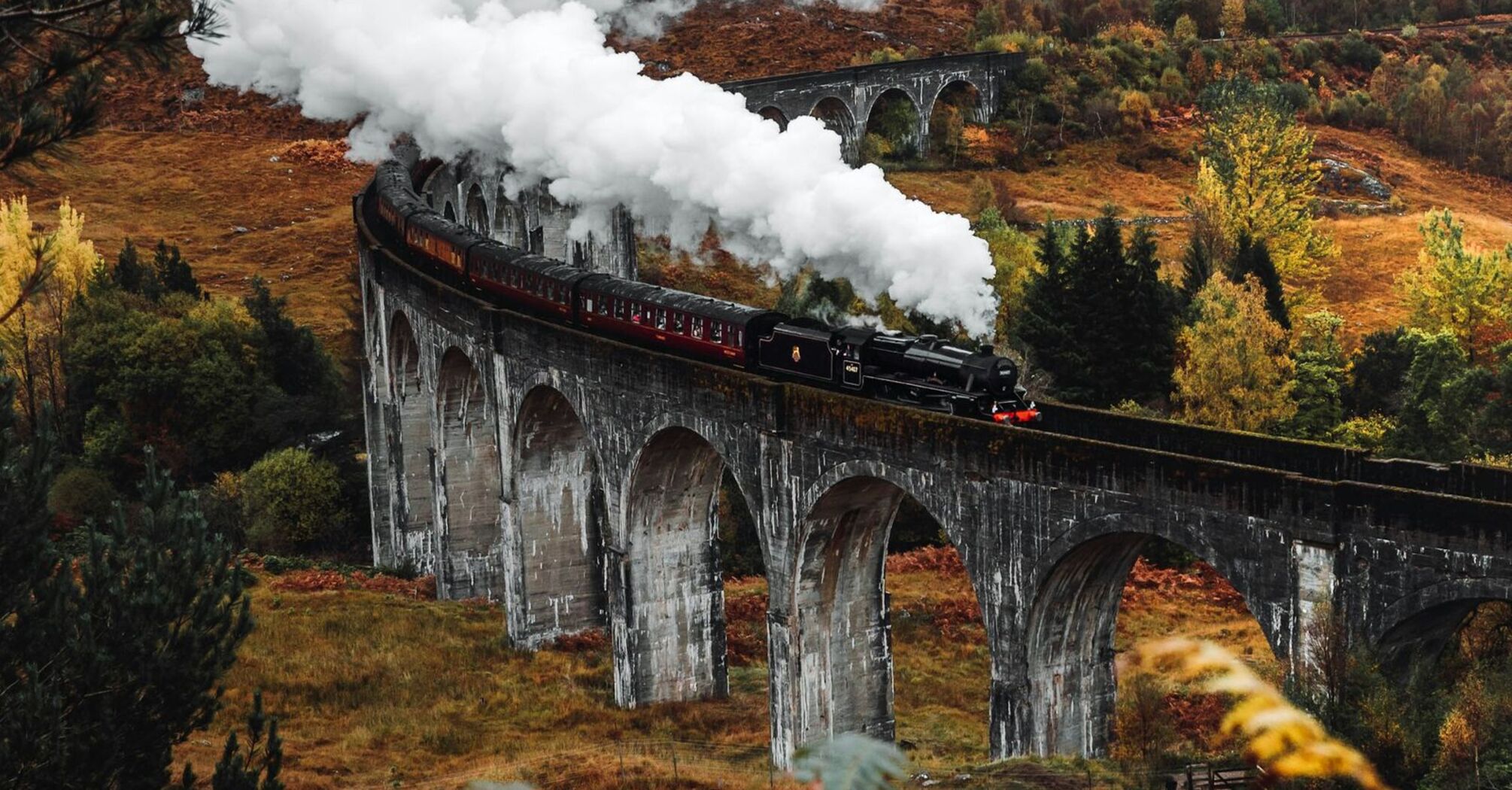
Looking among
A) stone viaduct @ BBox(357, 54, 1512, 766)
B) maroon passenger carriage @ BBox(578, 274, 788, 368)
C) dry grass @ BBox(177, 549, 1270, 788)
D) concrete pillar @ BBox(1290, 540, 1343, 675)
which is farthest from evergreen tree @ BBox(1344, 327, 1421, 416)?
concrete pillar @ BBox(1290, 540, 1343, 675)

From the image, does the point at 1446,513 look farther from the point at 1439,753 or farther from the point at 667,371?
the point at 667,371

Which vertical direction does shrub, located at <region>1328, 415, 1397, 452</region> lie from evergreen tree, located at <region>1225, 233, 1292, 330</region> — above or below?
below

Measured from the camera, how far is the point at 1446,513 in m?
19.3

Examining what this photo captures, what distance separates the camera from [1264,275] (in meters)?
55.5

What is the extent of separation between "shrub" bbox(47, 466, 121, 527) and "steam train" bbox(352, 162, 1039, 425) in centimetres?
1807

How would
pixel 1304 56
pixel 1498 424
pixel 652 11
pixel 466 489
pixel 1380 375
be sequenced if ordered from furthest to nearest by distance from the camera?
pixel 652 11
pixel 1304 56
pixel 1380 375
pixel 466 489
pixel 1498 424

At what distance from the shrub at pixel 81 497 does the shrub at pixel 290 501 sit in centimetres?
493

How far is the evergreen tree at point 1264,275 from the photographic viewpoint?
177 ft

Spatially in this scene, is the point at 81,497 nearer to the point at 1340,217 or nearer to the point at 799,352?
the point at 799,352

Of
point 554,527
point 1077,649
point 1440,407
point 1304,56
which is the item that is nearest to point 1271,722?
point 1077,649

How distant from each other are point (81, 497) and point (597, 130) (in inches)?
975

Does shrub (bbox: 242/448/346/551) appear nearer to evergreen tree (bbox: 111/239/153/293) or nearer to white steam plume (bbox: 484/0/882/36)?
evergreen tree (bbox: 111/239/153/293)

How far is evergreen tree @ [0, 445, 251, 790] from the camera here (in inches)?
738

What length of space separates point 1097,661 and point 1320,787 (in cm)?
699
